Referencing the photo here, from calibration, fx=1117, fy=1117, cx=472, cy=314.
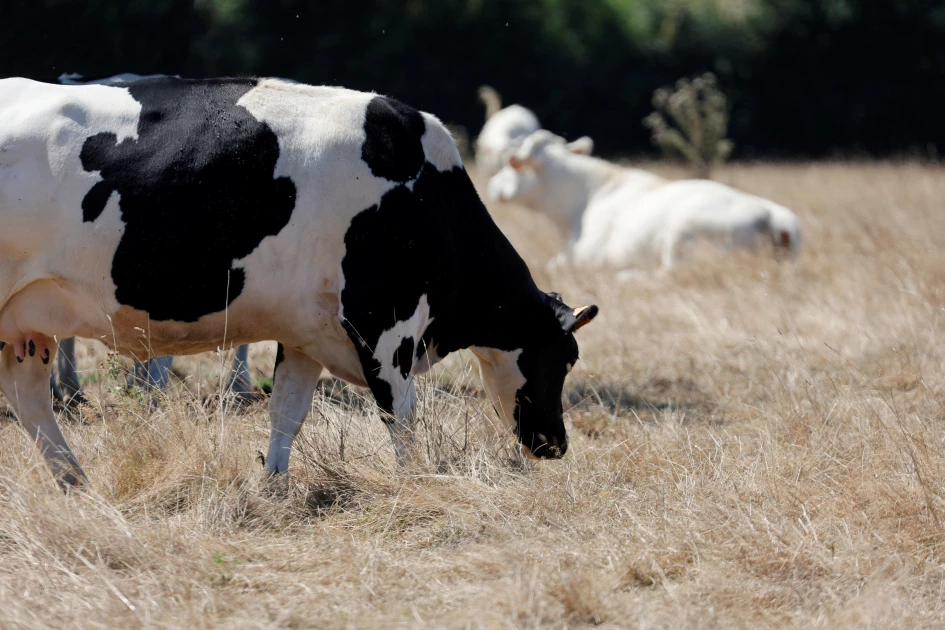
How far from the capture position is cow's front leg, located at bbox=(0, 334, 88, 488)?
14.7ft

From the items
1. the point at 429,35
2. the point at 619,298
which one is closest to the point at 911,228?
the point at 619,298

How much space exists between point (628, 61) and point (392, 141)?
21.5m

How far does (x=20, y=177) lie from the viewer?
385cm

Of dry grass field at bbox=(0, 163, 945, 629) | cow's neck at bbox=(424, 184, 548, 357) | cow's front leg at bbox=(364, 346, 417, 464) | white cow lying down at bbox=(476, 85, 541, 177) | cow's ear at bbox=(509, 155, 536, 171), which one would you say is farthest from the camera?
white cow lying down at bbox=(476, 85, 541, 177)

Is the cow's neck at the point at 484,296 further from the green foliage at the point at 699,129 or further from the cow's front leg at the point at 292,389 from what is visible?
the green foliage at the point at 699,129

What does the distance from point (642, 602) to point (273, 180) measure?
2004mm

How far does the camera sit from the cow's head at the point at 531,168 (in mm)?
11820

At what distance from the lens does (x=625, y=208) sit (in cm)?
1123

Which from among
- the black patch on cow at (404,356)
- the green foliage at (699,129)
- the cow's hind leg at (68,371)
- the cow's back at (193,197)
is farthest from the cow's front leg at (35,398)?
the green foliage at (699,129)

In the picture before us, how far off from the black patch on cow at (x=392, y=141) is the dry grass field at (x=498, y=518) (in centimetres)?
102

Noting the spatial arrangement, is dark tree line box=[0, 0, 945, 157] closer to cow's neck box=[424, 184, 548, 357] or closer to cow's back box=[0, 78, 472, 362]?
cow's neck box=[424, 184, 548, 357]

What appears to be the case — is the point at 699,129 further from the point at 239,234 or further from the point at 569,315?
the point at 239,234

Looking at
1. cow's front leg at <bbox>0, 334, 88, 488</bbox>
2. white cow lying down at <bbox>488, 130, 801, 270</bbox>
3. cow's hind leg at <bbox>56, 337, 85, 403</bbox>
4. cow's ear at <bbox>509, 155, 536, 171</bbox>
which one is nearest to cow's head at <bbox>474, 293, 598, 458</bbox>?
cow's front leg at <bbox>0, 334, 88, 488</bbox>

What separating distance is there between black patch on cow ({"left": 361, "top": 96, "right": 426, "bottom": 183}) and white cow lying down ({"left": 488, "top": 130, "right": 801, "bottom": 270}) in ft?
19.9
